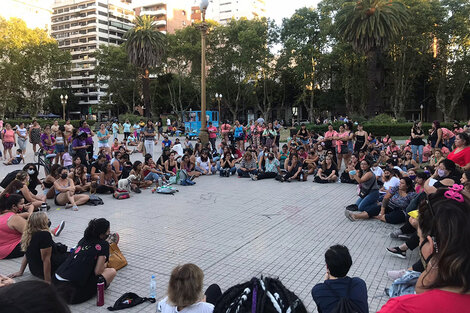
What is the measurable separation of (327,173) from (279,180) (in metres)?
1.71

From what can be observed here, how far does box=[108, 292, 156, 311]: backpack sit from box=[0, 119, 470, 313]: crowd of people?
15.6 inches

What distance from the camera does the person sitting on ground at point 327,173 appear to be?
1209 cm

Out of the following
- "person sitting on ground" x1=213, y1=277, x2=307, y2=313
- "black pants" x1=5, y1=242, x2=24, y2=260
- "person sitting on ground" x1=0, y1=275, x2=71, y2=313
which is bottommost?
"black pants" x1=5, y1=242, x2=24, y2=260

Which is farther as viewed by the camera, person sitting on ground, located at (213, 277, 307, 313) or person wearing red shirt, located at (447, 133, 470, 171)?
person wearing red shirt, located at (447, 133, 470, 171)

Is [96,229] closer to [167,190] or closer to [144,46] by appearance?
[167,190]

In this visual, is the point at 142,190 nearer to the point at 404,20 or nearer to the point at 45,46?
the point at 404,20

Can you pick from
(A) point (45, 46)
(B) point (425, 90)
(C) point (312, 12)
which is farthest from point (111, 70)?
(B) point (425, 90)

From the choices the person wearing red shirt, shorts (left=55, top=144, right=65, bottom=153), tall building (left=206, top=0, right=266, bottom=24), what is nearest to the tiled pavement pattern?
the person wearing red shirt

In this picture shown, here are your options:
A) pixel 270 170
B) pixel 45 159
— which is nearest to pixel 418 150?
pixel 270 170

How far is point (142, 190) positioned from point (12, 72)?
4764cm

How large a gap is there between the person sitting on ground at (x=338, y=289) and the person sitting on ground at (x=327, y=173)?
925cm

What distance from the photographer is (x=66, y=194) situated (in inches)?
345

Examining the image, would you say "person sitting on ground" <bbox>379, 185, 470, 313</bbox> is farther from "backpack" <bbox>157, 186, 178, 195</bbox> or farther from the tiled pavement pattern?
"backpack" <bbox>157, 186, 178, 195</bbox>

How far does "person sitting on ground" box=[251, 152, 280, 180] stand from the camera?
1289 cm
